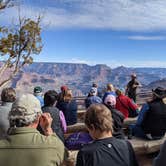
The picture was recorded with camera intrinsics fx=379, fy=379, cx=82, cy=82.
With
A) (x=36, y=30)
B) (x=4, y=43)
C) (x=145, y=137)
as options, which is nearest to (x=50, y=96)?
(x=145, y=137)

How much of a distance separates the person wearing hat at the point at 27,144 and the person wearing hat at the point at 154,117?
12.7 feet

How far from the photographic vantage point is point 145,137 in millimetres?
7086

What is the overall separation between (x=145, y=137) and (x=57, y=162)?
427 centimetres

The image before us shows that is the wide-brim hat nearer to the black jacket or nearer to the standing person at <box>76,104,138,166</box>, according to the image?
the black jacket

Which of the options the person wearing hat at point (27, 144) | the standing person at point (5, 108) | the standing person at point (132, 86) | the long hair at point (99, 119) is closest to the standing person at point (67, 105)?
the standing person at point (5, 108)

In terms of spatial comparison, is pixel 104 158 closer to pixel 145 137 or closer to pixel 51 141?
pixel 51 141

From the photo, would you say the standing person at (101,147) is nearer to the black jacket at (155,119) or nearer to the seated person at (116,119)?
the seated person at (116,119)

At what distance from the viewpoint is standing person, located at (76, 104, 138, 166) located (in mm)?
3326

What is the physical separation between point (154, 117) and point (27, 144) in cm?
417

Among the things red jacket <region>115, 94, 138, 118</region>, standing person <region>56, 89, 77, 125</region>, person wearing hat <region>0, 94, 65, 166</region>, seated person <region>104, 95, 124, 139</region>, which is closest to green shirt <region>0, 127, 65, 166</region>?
person wearing hat <region>0, 94, 65, 166</region>

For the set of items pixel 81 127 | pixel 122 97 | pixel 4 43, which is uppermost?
pixel 4 43

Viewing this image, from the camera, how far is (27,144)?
2.97 meters

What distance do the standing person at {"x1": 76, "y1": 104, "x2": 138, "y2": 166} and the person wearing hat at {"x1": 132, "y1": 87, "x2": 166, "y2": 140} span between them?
3.41 metres

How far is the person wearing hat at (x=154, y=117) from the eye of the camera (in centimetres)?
673
